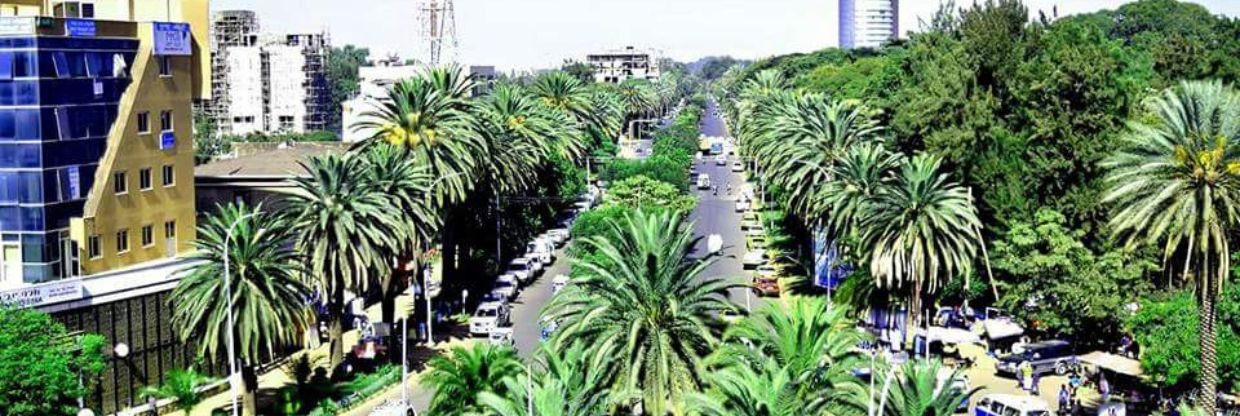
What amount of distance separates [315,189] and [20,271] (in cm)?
1181

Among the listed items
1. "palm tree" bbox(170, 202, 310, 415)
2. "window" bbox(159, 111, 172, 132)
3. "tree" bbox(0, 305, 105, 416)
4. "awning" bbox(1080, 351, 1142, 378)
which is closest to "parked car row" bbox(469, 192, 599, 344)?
"palm tree" bbox(170, 202, 310, 415)

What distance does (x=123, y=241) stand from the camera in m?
62.0

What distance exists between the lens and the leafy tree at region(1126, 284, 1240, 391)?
164ft

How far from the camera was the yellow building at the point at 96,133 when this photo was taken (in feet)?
187

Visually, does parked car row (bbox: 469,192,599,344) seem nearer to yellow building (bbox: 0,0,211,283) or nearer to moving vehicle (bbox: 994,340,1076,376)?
yellow building (bbox: 0,0,211,283)

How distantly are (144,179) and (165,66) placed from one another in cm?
528

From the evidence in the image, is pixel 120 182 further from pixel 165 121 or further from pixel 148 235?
pixel 165 121

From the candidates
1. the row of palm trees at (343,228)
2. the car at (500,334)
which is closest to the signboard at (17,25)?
the row of palm trees at (343,228)

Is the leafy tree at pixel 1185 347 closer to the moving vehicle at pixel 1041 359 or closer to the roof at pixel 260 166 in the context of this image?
the moving vehicle at pixel 1041 359

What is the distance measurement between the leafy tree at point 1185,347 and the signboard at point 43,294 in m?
39.0

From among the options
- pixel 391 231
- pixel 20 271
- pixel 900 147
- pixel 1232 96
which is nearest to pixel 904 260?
pixel 1232 96

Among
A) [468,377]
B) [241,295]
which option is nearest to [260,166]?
[241,295]

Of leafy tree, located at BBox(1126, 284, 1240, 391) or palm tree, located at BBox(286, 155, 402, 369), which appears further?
palm tree, located at BBox(286, 155, 402, 369)

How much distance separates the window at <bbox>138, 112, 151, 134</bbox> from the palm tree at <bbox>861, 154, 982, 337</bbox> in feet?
103
